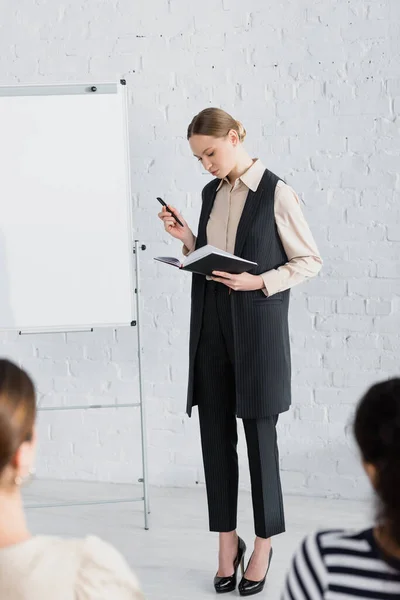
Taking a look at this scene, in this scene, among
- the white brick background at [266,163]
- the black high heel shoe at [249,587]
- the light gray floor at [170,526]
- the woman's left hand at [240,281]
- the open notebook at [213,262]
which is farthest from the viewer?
the white brick background at [266,163]

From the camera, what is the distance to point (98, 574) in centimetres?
104

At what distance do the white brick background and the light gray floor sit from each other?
4.8 inches

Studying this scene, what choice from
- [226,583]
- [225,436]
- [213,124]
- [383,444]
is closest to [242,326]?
[225,436]

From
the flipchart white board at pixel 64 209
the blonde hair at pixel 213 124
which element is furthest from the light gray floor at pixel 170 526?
the blonde hair at pixel 213 124

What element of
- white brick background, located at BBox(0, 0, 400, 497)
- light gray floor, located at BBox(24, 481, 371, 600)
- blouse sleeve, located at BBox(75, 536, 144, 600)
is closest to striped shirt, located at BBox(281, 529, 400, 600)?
blouse sleeve, located at BBox(75, 536, 144, 600)

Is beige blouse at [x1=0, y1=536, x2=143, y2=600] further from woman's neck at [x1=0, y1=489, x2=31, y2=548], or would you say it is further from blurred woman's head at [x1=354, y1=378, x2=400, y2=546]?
blurred woman's head at [x1=354, y1=378, x2=400, y2=546]

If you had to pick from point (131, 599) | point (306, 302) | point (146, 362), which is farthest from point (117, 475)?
point (131, 599)

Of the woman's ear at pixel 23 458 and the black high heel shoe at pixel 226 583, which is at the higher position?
the woman's ear at pixel 23 458

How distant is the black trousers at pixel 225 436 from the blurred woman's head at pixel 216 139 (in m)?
0.34

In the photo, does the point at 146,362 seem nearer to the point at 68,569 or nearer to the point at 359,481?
the point at 359,481

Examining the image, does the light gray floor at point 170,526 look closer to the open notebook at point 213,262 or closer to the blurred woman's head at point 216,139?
the open notebook at point 213,262

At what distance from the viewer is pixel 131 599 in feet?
3.56

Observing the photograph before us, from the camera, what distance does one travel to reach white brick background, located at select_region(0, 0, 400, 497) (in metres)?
2.86

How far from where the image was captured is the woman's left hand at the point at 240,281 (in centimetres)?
220
